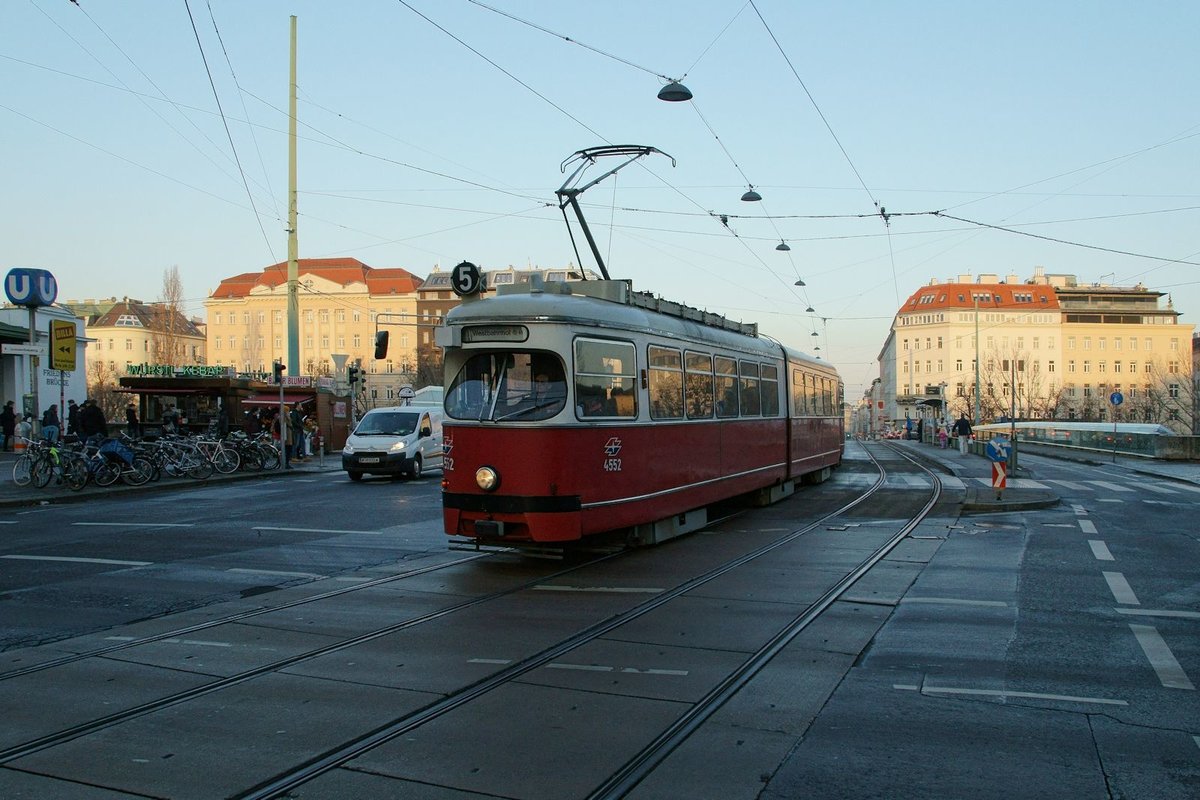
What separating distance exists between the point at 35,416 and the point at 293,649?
17692 mm

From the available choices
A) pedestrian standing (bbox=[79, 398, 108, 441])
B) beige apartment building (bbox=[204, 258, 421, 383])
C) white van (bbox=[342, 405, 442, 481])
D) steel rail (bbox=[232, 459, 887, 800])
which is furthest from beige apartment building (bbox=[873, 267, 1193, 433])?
steel rail (bbox=[232, 459, 887, 800])

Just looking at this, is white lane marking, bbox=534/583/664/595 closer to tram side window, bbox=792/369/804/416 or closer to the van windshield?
tram side window, bbox=792/369/804/416

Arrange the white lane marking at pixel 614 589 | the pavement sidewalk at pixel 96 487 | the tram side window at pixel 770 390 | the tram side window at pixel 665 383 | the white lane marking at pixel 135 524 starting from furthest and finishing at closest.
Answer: the pavement sidewalk at pixel 96 487 < the tram side window at pixel 770 390 < the white lane marking at pixel 135 524 < the tram side window at pixel 665 383 < the white lane marking at pixel 614 589

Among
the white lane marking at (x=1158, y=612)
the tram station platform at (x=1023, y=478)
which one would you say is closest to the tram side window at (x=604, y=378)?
the white lane marking at (x=1158, y=612)

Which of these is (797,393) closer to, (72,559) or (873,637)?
(873,637)

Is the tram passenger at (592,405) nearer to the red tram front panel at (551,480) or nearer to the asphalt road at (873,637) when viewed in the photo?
the red tram front panel at (551,480)

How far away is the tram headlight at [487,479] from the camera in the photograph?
34.7 ft

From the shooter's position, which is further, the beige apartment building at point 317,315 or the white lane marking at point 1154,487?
the beige apartment building at point 317,315

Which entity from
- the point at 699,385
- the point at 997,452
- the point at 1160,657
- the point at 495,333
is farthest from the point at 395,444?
the point at 1160,657

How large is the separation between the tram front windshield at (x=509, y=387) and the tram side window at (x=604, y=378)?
27 cm

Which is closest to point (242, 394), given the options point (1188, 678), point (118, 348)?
point (1188, 678)

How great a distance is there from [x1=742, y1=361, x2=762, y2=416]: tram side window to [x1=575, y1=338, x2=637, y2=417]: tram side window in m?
4.97

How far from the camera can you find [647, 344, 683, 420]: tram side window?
12.4m

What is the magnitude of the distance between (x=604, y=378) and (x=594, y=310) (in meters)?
0.77
